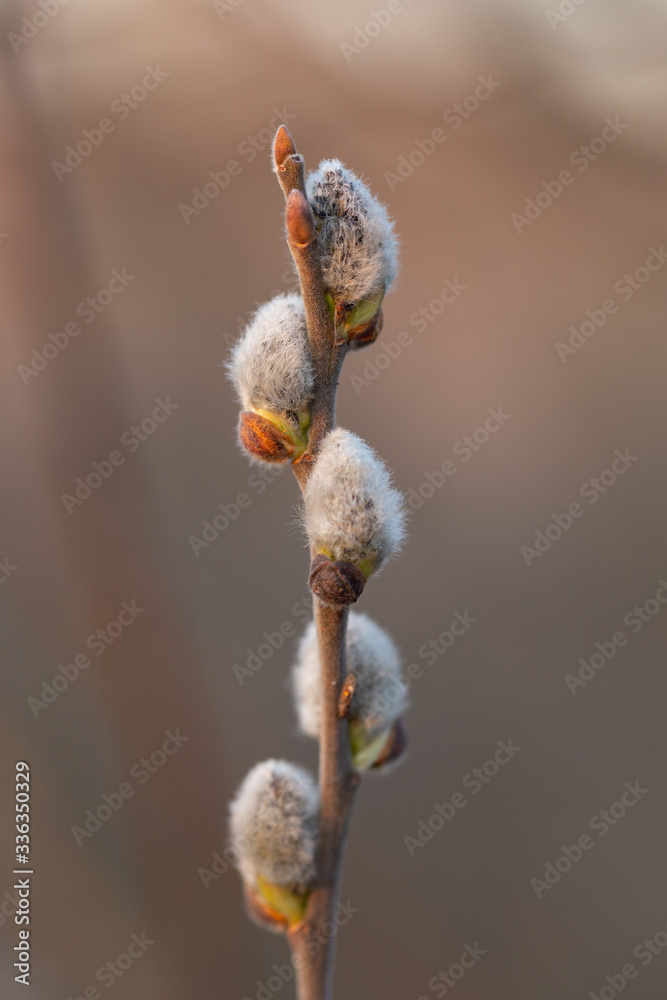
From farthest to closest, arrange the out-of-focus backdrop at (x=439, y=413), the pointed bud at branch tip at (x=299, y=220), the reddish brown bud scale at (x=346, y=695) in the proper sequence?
the out-of-focus backdrop at (x=439, y=413)
the reddish brown bud scale at (x=346, y=695)
the pointed bud at branch tip at (x=299, y=220)

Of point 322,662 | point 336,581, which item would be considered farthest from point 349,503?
point 322,662

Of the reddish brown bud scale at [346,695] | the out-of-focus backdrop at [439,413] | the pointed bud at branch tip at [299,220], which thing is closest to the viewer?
the pointed bud at branch tip at [299,220]

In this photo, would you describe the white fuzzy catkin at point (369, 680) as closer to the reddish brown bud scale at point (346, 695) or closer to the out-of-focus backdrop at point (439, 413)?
the reddish brown bud scale at point (346, 695)

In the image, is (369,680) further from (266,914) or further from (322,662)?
(266,914)

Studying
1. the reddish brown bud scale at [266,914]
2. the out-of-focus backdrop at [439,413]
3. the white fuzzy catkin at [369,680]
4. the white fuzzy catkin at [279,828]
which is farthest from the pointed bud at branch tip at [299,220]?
the out-of-focus backdrop at [439,413]

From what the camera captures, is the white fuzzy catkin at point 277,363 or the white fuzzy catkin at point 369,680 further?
the white fuzzy catkin at point 369,680

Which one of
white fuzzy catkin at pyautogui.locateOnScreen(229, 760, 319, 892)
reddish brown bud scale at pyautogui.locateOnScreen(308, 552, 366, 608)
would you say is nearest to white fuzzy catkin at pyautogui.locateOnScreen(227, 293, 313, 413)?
reddish brown bud scale at pyautogui.locateOnScreen(308, 552, 366, 608)

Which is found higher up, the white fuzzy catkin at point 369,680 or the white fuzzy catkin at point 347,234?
the white fuzzy catkin at point 347,234

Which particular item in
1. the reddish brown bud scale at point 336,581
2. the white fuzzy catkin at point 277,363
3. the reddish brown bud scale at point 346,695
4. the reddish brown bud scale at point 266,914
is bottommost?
the reddish brown bud scale at point 266,914

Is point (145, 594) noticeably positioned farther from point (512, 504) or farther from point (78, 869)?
point (512, 504)
